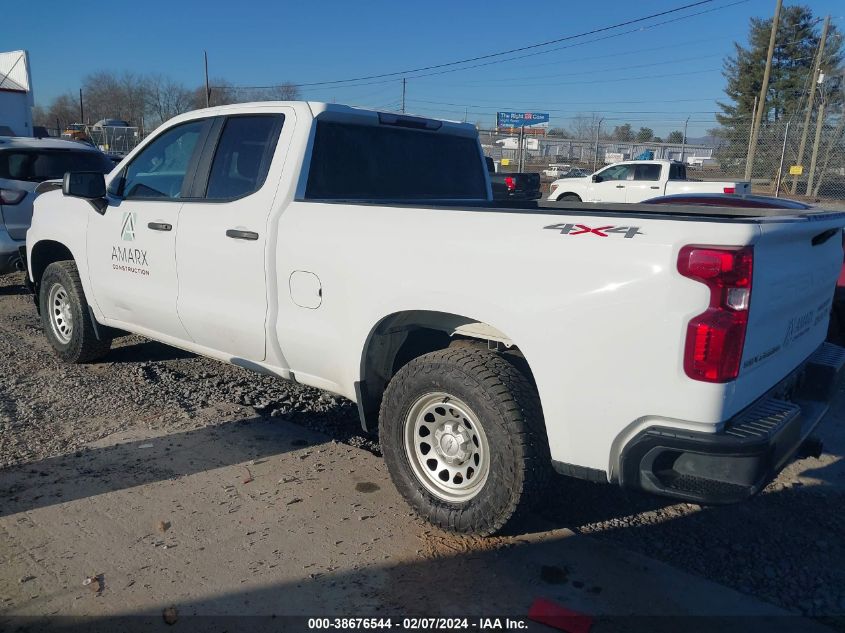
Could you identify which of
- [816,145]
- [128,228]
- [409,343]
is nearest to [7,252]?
[128,228]

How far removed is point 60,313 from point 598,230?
4.95m

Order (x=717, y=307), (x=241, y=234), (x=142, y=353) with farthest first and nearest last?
(x=142, y=353) → (x=241, y=234) → (x=717, y=307)

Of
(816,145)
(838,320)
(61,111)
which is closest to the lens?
(838,320)

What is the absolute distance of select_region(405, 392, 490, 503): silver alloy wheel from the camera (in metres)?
3.26

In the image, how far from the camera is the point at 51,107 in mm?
72375

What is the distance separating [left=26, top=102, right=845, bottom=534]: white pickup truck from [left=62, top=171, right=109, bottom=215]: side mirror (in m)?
0.01

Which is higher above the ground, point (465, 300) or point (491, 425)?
point (465, 300)

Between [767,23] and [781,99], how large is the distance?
16.6 feet

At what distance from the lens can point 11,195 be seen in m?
7.99

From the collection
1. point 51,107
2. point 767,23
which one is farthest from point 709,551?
point 51,107

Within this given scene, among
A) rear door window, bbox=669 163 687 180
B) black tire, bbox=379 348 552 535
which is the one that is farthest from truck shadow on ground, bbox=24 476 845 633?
rear door window, bbox=669 163 687 180

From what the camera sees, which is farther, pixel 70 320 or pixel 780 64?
pixel 780 64

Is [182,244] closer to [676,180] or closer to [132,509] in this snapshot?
[132,509]

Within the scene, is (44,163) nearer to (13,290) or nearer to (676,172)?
(13,290)
